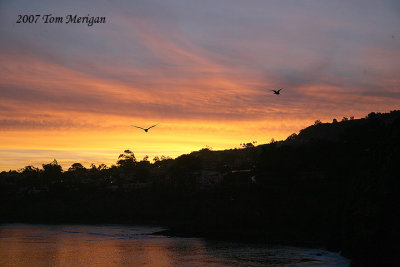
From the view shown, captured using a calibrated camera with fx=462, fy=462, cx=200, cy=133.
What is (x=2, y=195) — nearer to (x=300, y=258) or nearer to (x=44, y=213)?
(x=44, y=213)

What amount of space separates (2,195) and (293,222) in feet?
381

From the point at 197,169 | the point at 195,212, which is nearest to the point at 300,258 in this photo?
the point at 195,212


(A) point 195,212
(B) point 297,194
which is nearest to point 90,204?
(A) point 195,212

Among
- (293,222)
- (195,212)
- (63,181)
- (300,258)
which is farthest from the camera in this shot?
(63,181)

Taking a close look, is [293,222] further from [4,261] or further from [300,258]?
[4,261]

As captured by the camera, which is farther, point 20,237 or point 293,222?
point 293,222

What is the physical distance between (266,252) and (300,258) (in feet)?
26.7

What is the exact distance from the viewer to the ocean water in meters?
61.7

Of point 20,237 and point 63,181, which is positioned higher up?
point 63,181

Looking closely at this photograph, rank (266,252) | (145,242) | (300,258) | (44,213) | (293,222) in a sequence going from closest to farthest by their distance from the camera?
1. (300,258)
2. (266,252)
3. (145,242)
4. (293,222)
5. (44,213)

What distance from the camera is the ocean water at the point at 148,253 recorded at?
202ft

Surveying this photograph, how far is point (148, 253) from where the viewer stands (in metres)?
71.1

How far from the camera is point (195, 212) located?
135 meters

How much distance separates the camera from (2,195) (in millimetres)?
171875
